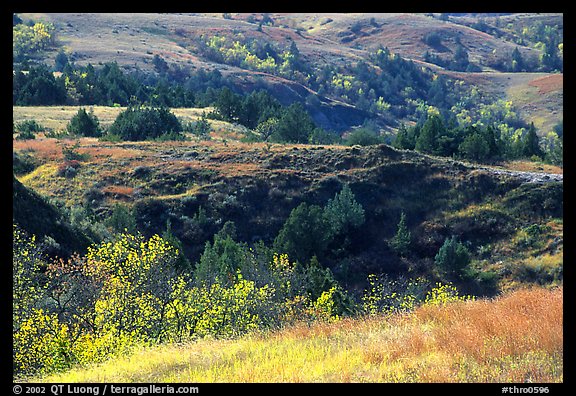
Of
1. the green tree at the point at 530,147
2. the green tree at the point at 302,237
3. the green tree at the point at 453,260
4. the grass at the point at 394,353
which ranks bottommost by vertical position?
the green tree at the point at 453,260

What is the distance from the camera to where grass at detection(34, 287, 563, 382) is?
8227mm

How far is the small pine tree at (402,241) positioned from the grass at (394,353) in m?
37.4

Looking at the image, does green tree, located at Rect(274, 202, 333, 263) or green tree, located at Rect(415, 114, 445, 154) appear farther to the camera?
green tree, located at Rect(415, 114, 445, 154)

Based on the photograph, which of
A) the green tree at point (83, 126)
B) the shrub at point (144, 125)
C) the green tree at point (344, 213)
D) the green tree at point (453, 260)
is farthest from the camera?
the shrub at point (144, 125)

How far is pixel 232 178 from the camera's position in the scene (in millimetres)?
54781

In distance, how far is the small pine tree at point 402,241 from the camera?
48.6 metres

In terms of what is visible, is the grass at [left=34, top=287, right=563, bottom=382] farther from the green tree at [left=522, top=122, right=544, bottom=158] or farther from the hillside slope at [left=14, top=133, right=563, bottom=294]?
the green tree at [left=522, top=122, right=544, bottom=158]

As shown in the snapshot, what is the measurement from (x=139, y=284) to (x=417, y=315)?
8.87 m

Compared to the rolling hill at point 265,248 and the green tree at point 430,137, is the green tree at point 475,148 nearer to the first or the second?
the rolling hill at point 265,248

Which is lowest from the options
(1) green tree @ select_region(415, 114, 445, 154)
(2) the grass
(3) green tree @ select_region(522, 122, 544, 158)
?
(3) green tree @ select_region(522, 122, 544, 158)

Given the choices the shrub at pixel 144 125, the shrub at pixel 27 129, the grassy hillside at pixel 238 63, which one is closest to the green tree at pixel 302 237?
the shrub at pixel 144 125

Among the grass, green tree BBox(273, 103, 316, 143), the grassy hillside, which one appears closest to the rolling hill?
the grass

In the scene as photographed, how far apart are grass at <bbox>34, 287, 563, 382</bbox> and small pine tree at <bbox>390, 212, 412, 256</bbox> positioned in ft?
123
